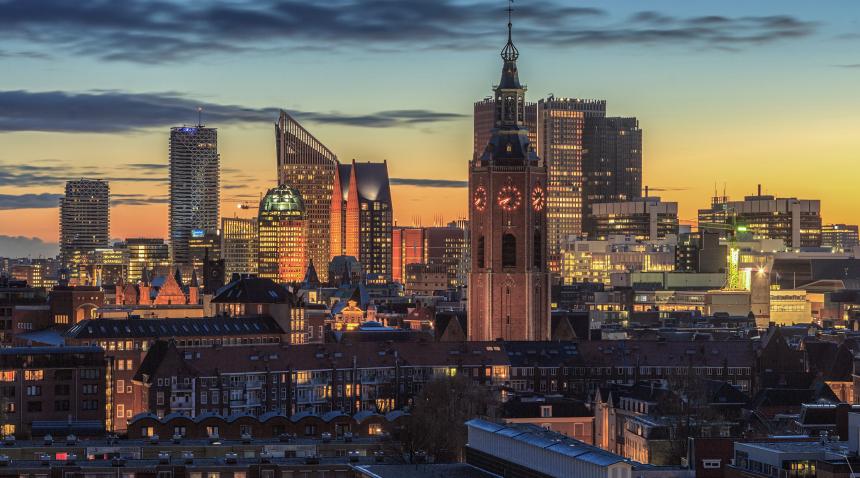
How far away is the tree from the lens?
126688mm

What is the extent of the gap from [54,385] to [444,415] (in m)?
38.6

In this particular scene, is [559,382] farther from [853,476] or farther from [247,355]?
[853,476]

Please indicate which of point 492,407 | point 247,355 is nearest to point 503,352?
point 247,355

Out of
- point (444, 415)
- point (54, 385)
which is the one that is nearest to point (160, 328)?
point (54, 385)

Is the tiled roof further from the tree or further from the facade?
the tree

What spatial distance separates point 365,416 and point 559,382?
4213 cm

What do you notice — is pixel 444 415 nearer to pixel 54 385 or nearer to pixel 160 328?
pixel 54 385

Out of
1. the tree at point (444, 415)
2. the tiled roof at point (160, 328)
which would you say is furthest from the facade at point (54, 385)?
the tree at point (444, 415)

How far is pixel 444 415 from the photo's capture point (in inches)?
5443

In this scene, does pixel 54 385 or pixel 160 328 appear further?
pixel 160 328

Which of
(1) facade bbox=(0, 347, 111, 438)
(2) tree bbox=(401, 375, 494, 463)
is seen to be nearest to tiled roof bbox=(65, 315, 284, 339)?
(1) facade bbox=(0, 347, 111, 438)

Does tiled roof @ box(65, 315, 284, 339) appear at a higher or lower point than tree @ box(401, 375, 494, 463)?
higher

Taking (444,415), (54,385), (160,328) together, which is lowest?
(444,415)

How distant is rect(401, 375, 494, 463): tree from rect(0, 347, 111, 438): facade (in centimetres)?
2597
